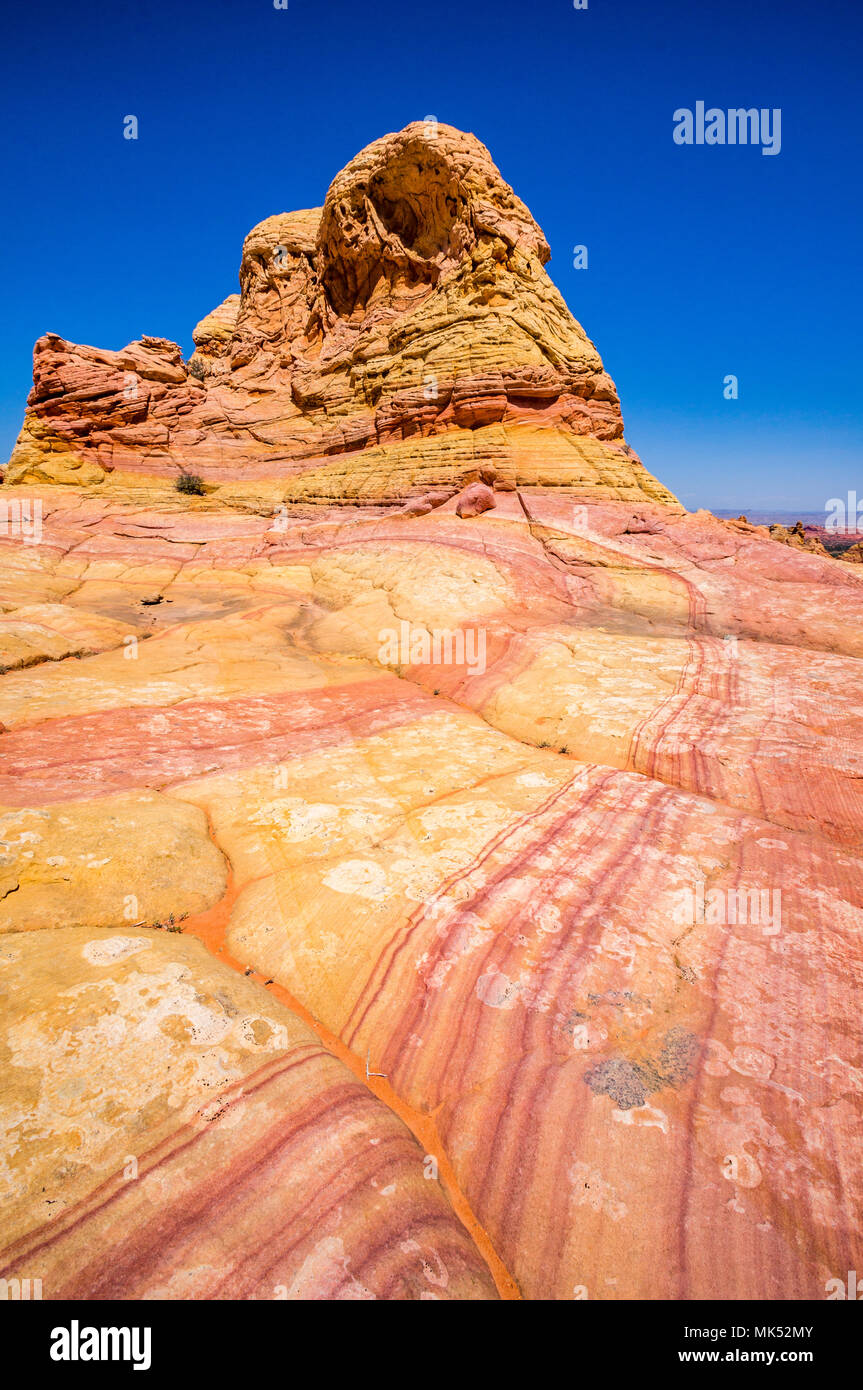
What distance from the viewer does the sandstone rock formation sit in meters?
17.7

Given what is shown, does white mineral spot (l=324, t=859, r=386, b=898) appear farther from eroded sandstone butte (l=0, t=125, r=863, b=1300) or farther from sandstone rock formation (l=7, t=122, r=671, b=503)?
sandstone rock formation (l=7, t=122, r=671, b=503)

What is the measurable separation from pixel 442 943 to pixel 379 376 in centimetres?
2344

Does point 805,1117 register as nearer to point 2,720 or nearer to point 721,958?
point 721,958

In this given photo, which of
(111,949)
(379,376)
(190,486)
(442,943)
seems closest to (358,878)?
(442,943)

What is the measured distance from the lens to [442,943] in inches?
138

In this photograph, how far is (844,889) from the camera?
3871 millimetres

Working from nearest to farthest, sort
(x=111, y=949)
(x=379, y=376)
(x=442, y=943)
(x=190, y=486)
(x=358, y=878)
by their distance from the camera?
(x=111, y=949) < (x=442, y=943) < (x=358, y=878) < (x=379, y=376) < (x=190, y=486)

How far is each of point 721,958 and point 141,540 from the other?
19.6 m

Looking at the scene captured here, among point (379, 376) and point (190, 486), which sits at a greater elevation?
point (379, 376)

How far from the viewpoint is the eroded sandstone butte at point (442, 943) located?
2.26m

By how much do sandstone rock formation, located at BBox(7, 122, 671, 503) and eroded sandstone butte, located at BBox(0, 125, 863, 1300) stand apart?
359 inches

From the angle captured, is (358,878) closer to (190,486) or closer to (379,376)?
(379,376)
